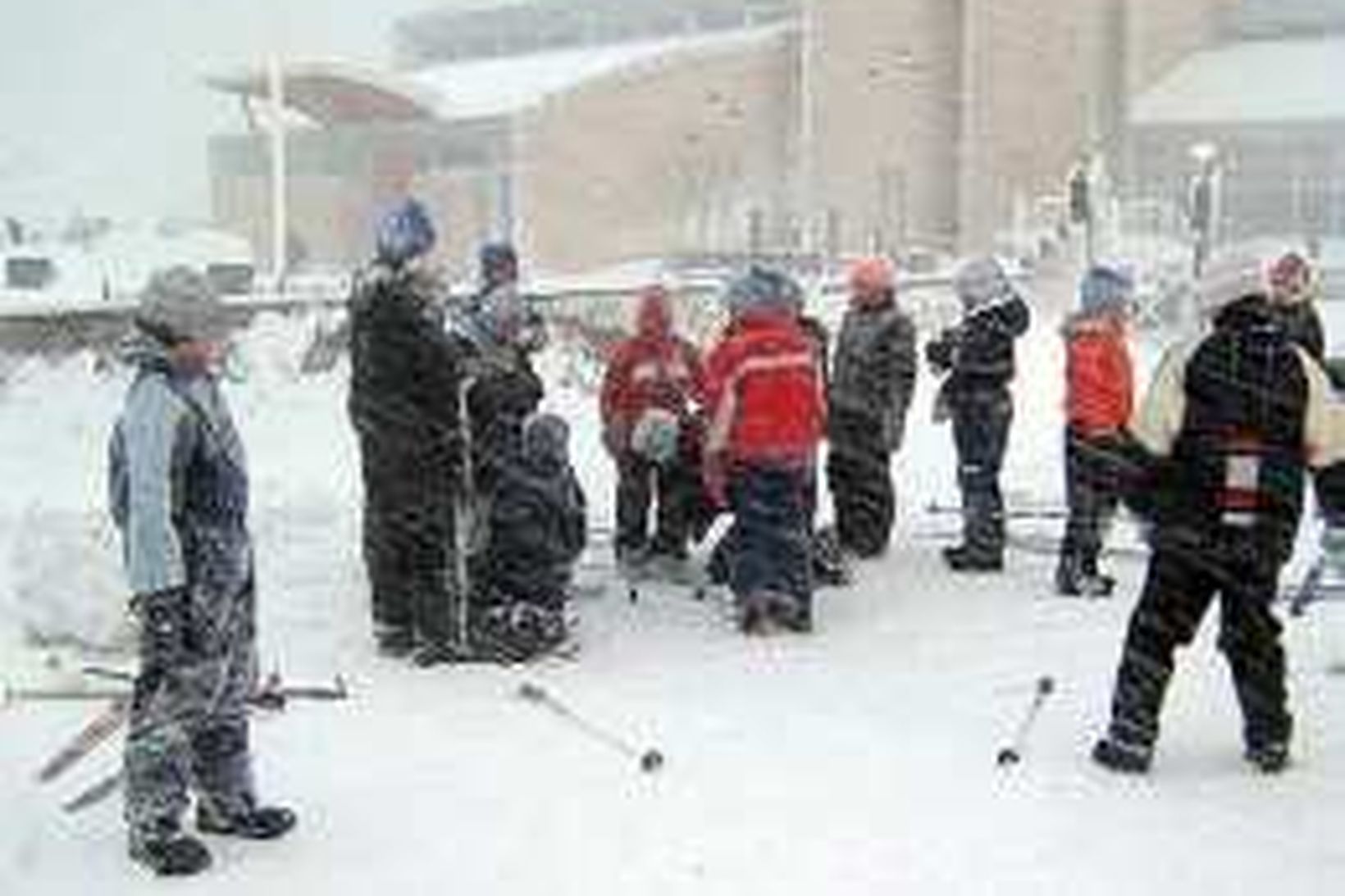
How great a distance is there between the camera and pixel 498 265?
12570 mm

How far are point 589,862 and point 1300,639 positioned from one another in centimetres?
486

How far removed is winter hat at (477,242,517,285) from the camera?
41.1 ft

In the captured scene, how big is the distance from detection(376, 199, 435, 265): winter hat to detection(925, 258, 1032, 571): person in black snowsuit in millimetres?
3382

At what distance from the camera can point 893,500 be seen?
576 inches

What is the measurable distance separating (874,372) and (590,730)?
4624mm

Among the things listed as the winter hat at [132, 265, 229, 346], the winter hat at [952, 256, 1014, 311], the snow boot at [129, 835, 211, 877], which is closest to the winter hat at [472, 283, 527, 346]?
the winter hat at [952, 256, 1014, 311]

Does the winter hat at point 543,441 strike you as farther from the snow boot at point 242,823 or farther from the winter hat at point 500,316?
the snow boot at point 242,823

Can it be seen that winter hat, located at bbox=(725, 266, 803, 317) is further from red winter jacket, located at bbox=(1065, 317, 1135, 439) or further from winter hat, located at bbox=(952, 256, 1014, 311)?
red winter jacket, located at bbox=(1065, 317, 1135, 439)

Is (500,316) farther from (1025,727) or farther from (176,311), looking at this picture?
(176,311)

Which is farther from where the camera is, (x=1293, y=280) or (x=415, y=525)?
(x=1293, y=280)

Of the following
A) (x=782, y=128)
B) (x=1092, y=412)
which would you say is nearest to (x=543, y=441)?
(x=1092, y=412)

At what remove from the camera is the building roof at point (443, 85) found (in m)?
45.9

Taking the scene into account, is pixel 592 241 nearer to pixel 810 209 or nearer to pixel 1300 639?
pixel 810 209

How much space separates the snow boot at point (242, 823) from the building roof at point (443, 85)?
37067mm
